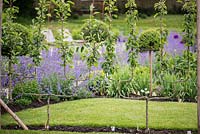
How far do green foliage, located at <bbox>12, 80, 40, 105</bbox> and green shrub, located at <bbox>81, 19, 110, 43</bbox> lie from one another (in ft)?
3.82

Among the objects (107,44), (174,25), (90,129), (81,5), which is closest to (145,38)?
(107,44)

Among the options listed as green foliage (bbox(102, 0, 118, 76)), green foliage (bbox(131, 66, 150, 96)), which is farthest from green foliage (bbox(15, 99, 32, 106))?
green foliage (bbox(131, 66, 150, 96))

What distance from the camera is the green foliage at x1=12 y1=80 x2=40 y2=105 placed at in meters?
6.66

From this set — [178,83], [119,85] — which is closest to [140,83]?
[119,85]

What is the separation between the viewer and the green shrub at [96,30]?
6.27m

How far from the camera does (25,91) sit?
6797 millimetres

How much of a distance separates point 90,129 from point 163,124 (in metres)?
0.88

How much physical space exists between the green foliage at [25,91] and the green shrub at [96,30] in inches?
45.9

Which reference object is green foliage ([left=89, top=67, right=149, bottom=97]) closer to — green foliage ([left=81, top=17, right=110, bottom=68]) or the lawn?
the lawn

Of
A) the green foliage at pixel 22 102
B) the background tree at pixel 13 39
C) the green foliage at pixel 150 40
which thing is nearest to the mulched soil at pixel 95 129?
the green foliage at pixel 22 102

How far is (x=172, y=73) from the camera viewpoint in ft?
24.8

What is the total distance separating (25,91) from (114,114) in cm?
144

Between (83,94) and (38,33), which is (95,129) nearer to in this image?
(83,94)

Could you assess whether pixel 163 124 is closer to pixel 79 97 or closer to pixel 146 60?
pixel 79 97
